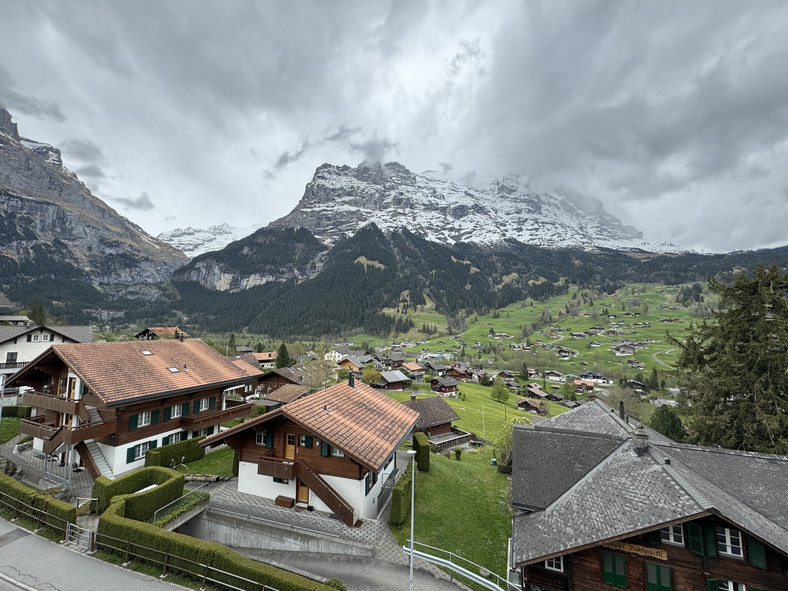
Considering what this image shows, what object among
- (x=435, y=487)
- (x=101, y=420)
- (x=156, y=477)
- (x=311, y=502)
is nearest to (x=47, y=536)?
(x=156, y=477)

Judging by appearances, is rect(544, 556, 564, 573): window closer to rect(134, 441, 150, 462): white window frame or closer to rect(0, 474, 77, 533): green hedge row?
rect(0, 474, 77, 533): green hedge row

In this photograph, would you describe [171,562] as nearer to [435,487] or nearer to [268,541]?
[268,541]

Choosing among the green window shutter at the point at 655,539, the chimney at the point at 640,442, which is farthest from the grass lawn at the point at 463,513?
the chimney at the point at 640,442

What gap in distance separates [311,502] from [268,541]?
3.04 m

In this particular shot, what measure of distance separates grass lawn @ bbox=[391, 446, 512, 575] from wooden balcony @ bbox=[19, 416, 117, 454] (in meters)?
21.7

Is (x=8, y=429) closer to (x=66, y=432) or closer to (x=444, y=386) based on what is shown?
(x=66, y=432)

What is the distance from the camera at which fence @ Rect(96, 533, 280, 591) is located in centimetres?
1512

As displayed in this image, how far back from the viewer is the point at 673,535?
49.0 ft

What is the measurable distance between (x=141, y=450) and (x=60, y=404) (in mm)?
6771

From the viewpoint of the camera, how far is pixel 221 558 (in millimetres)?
15508

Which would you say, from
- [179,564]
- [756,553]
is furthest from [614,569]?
[179,564]

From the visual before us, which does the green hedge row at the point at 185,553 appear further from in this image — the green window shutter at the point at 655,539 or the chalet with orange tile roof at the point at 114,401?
the green window shutter at the point at 655,539

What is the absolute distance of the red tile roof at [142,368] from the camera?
26062 mm

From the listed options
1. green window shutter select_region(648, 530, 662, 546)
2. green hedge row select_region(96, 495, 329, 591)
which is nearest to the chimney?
green window shutter select_region(648, 530, 662, 546)
